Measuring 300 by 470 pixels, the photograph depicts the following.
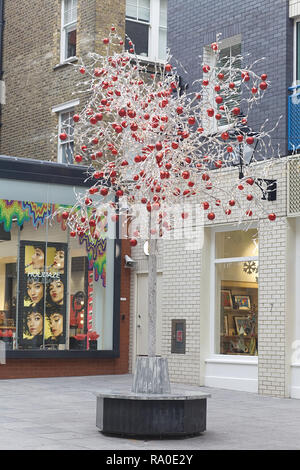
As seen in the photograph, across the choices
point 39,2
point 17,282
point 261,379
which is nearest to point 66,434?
point 261,379

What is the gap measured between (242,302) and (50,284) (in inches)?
169

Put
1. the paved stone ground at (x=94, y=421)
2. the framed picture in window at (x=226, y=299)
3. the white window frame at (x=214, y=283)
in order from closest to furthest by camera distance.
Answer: the paved stone ground at (x=94, y=421) < the white window frame at (x=214, y=283) < the framed picture in window at (x=226, y=299)

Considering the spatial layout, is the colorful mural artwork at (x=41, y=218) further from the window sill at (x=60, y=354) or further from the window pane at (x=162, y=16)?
the window pane at (x=162, y=16)

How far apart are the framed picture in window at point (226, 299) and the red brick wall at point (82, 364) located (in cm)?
323

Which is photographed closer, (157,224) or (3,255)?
(157,224)

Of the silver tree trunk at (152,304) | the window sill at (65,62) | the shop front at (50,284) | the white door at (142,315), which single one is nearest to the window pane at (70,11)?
the window sill at (65,62)

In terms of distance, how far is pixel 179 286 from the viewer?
16.9 meters

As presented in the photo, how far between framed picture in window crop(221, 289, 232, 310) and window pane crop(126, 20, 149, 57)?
719 centimetres

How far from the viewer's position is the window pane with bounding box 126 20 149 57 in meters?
20.5

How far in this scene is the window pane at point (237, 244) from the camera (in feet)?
51.1

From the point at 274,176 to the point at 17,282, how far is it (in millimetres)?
5968

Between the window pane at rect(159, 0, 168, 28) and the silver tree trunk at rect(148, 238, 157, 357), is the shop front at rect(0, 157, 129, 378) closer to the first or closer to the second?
the window pane at rect(159, 0, 168, 28)

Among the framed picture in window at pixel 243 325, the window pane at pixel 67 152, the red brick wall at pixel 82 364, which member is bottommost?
the red brick wall at pixel 82 364
